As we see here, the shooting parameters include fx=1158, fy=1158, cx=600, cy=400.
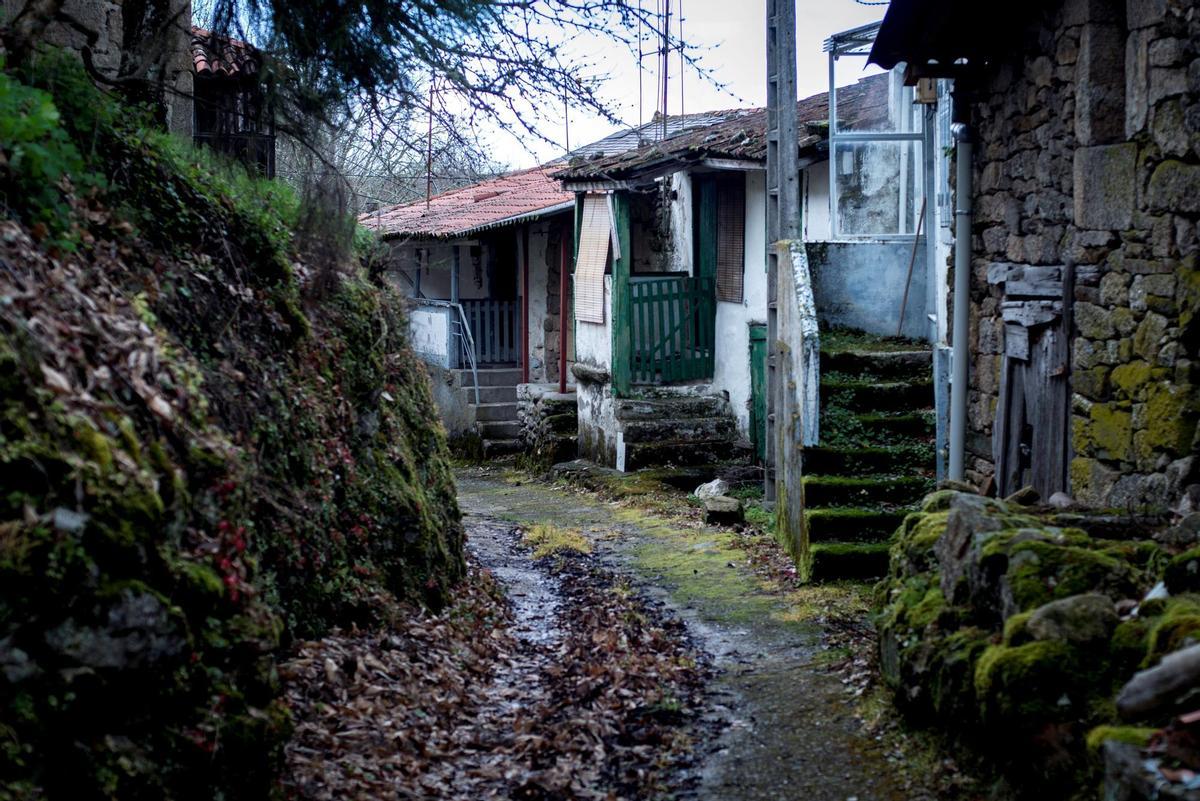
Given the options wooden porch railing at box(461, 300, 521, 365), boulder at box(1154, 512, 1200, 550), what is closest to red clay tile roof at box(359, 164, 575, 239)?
wooden porch railing at box(461, 300, 521, 365)

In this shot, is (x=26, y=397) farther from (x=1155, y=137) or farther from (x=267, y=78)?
(x=1155, y=137)

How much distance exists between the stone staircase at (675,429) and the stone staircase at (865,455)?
4533mm

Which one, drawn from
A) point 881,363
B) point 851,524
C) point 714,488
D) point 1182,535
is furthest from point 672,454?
point 1182,535

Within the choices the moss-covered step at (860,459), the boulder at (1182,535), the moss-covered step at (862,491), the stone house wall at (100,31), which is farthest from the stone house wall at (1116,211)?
the stone house wall at (100,31)

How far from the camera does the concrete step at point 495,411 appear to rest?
2009 cm

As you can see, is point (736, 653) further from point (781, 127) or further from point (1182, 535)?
point (781, 127)

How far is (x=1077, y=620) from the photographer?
4.30 m

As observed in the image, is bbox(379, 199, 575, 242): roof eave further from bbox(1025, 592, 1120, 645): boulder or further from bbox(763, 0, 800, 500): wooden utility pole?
bbox(1025, 592, 1120, 645): boulder

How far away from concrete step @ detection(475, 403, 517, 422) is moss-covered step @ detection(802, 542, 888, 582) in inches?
447

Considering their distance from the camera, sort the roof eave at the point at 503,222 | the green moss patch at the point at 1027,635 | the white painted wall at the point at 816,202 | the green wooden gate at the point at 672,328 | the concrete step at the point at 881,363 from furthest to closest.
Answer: the roof eave at the point at 503,222 → the green wooden gate at the point at 672,328 → the white painted wall at the point at 816,202 → the concrete step at the point at 881,363 → the green moss patch at the point at 1027,635

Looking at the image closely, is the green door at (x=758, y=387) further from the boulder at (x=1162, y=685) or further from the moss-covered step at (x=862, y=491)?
the boulder at (x=1162, y=685)

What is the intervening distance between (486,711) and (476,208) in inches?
612

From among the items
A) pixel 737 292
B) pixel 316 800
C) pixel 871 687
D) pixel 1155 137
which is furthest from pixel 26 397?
pixel 737 292

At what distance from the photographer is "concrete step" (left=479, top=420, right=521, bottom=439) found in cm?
2002
